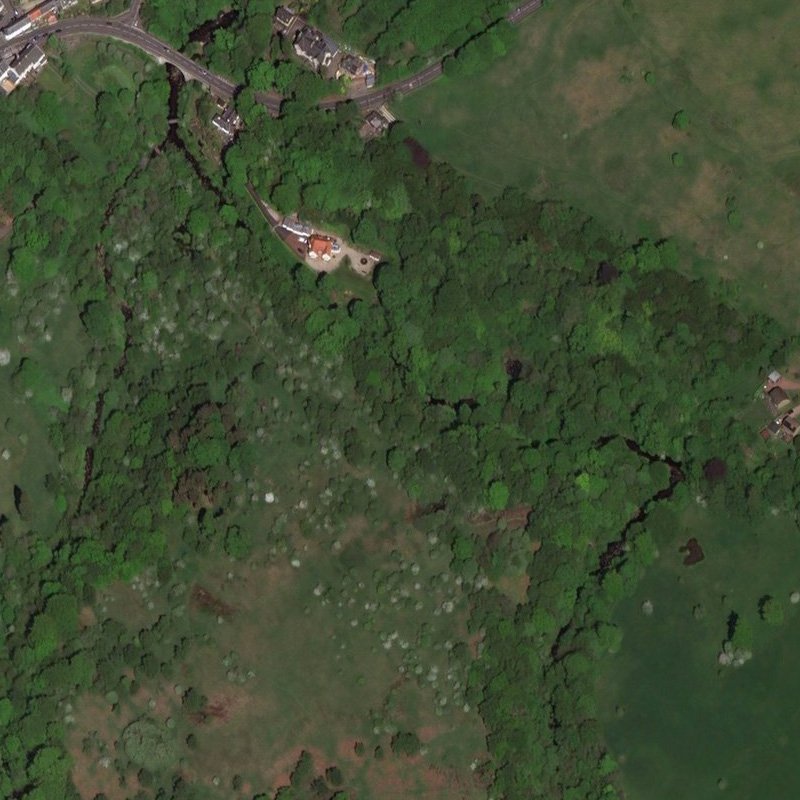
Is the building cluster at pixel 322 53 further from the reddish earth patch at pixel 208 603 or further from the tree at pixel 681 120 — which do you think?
the reddish earth patch at pixel 208 603

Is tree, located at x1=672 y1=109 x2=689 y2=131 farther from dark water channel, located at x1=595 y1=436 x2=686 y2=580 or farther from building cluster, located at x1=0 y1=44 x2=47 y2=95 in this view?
building cluster, located at x1=0 y1=44 x2=47 y2=95

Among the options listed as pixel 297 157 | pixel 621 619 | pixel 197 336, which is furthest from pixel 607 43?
pixel 621 619

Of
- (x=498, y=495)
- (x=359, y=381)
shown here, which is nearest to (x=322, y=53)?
(x=359, y=381)

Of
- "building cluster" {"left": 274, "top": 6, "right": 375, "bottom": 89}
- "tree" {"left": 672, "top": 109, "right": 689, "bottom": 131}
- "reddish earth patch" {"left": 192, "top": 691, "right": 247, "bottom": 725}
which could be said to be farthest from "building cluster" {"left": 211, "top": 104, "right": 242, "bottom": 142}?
"reddish earth patch" {"left": 192, "top": 691, "right": 247, "bottom": 725}

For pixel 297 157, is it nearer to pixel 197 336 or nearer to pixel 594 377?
pixel 197 336

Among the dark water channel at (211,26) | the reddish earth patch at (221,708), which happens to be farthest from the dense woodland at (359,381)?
the reddish earth patch at (221,708)
